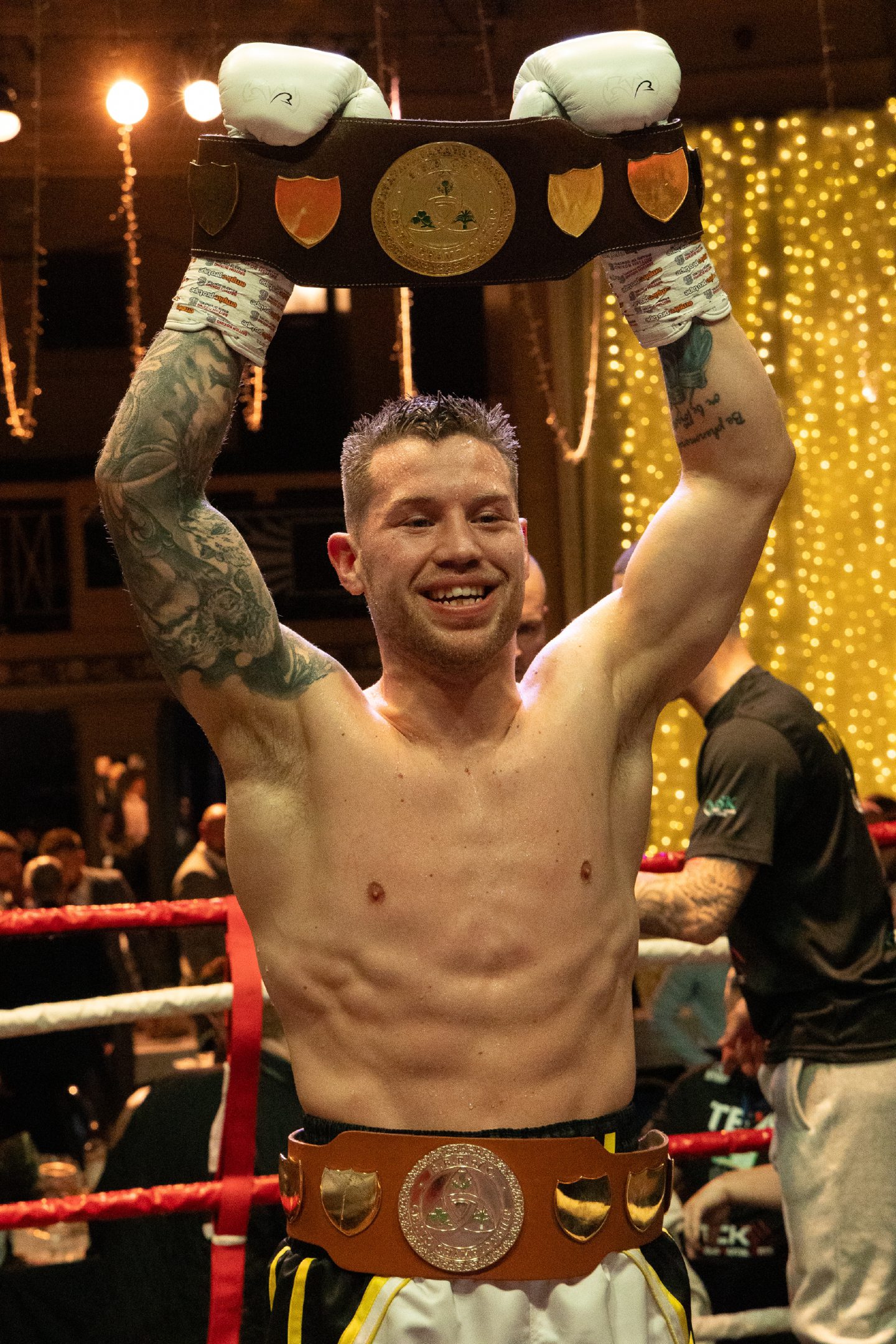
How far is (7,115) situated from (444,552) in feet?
17.8

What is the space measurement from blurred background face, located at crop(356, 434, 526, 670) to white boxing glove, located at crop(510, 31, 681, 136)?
350 millimetres

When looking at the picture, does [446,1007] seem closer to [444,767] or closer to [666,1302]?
[444,767]

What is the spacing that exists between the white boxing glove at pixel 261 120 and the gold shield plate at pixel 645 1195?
89cm

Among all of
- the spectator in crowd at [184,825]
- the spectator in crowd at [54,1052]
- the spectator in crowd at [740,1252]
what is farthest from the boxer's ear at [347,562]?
the spectator in crowd at [184,825]

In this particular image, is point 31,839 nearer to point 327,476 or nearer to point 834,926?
point 327,476

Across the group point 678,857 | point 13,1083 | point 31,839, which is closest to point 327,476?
point 31,839

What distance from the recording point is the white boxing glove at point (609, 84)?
1.50m

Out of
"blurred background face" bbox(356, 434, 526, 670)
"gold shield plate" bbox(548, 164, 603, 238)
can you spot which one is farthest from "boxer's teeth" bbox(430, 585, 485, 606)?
Answer: "gold shield plate" bbox(548, 164, 603, 238)

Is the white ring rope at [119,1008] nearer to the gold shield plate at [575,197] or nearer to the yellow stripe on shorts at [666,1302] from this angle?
the yellow stripe on shorts at [666,1302]

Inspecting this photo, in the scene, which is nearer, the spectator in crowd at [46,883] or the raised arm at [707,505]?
the raised arm at [707,505]

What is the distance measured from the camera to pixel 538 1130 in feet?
4.76

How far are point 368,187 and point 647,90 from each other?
308 millimetres

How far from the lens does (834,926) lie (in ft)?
7.15

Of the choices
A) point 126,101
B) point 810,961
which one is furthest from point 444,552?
point 126,101
